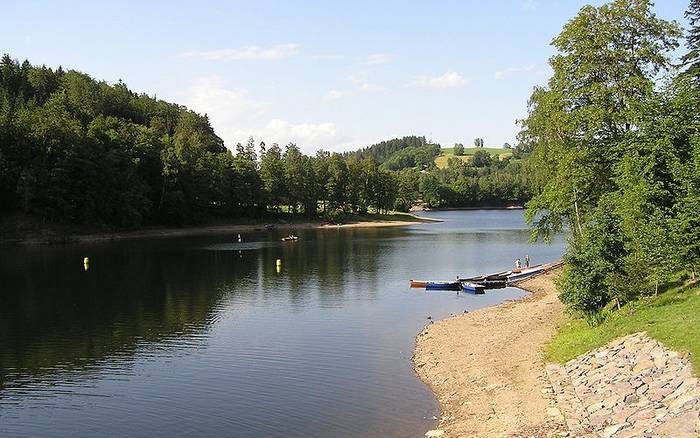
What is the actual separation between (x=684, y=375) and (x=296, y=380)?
17016mm

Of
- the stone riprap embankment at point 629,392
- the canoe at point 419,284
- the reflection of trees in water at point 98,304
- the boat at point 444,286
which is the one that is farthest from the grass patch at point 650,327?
the canoe at point 419,284

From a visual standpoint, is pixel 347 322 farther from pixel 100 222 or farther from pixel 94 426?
pixel 100 222

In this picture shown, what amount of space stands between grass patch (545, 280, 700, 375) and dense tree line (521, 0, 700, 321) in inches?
47.9

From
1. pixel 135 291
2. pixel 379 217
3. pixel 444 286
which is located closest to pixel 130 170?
pixel 135 291

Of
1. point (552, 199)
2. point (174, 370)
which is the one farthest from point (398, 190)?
point (174, 370)

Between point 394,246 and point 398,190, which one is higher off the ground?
point 398,190

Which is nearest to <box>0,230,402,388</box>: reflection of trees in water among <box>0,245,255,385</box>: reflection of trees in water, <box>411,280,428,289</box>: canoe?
<box>0,245,255,385</box>: reflection of trees in water

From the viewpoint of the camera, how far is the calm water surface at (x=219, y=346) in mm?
24578

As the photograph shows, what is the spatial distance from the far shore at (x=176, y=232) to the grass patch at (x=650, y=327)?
93.4 metres

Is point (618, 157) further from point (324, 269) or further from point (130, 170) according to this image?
point (130, 170)

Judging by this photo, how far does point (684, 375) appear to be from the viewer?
18250 mm

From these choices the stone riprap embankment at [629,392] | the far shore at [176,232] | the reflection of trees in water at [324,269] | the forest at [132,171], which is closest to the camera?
the stone riprap embankment at [629,392]

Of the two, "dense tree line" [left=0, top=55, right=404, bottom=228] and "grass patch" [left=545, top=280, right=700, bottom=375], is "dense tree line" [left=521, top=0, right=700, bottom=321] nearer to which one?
"grass patch" [left=545, top=280, right=700, bottom=375]

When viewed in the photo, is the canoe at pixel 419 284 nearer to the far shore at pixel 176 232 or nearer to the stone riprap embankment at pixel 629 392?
the stone riprap embankment at pixel 629 392
